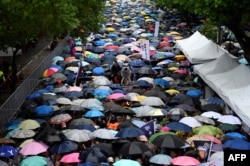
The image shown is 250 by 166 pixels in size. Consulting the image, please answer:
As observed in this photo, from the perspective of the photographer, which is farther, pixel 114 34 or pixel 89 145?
pixel 114 34

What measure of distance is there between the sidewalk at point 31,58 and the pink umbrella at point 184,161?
44.9 feet

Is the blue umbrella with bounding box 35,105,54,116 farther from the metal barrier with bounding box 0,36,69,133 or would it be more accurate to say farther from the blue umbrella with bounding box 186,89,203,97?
the blue umbrella with bounding box 186,89,203,97

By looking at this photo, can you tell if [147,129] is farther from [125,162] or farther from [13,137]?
[13,137]

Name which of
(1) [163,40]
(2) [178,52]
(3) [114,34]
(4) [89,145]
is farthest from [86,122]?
(3) [114,34]

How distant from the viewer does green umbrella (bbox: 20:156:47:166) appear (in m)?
13.0

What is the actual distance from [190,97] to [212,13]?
3.63 meters

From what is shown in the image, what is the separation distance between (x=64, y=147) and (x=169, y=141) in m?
3.14

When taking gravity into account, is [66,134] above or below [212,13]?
below

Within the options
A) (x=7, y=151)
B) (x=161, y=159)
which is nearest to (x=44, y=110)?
(x=7, y=151)

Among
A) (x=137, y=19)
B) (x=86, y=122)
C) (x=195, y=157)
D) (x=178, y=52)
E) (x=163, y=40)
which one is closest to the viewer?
(x=195, y=157)

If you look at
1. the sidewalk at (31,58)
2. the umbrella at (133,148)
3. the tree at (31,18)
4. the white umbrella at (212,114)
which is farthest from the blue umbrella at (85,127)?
the sidewalk at (31,58)

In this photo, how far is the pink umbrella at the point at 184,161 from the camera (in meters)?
12.8

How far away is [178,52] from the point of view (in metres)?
31.1

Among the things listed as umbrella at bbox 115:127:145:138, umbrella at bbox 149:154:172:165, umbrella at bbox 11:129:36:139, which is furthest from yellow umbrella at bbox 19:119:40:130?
umbrella at bbox 149:154:172:165
